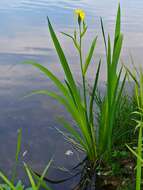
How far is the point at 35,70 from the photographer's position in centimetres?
507

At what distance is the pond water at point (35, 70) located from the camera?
313 cm

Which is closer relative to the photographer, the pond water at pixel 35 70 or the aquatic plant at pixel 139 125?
the aquatic plant at pixel 139 125

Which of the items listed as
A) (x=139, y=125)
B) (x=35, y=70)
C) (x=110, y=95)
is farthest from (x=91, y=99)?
(x=35, y=70)

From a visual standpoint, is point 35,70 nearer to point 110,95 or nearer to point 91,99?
point 91,99

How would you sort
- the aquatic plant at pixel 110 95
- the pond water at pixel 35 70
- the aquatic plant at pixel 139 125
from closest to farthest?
1. the aquatic plant at pixel 139 125
2. the aquatic plant at pixel 110 95
3. the pond water at pixel 35 70

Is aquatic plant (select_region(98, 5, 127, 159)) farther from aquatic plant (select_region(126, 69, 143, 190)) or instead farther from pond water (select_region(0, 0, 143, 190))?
pond water (select_region(0, 0, 143, 190))

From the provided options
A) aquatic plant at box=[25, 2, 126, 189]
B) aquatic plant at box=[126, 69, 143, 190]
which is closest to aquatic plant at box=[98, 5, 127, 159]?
aquatic plant at box=[25, 2, 126, 189]

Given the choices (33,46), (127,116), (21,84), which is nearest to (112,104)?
(127,116)

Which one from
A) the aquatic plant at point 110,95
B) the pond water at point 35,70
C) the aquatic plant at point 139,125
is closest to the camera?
the aquatic plant at point 139,125

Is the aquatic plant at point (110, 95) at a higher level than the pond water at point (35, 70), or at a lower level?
higher

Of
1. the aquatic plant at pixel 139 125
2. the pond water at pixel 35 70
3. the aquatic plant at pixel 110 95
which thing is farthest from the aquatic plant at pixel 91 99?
the pond water at pixel 35 70

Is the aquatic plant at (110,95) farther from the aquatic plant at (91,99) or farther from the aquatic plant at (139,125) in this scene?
the aquatic plant at (139,125)

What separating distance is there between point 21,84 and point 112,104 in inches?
87.5

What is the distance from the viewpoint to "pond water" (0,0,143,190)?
10.3 ft
